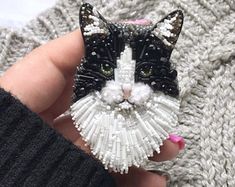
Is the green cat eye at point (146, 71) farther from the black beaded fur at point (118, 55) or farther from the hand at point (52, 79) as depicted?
the hand at point (52, 79)

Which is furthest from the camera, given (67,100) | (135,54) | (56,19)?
(56,19)

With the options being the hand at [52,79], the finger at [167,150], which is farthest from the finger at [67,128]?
the finger at [167,150]

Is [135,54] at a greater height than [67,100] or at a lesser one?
greater

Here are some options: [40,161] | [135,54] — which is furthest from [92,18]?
[40,161]

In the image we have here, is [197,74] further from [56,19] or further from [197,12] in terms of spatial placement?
[56,19]

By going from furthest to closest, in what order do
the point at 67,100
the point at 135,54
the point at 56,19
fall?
1. the point at 56,19
2. the point at 67,100
3. the point at 135,54

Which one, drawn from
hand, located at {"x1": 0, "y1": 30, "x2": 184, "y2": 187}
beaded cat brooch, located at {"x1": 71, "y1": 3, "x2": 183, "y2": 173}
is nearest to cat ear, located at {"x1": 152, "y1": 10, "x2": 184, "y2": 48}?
beaded cat brooch, located at {"x1": 71, "y1": 3, "x2": 183, "y2": 173}

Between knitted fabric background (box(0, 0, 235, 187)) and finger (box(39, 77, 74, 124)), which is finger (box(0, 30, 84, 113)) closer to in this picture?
finger (box(39, 77, 74, 124))
